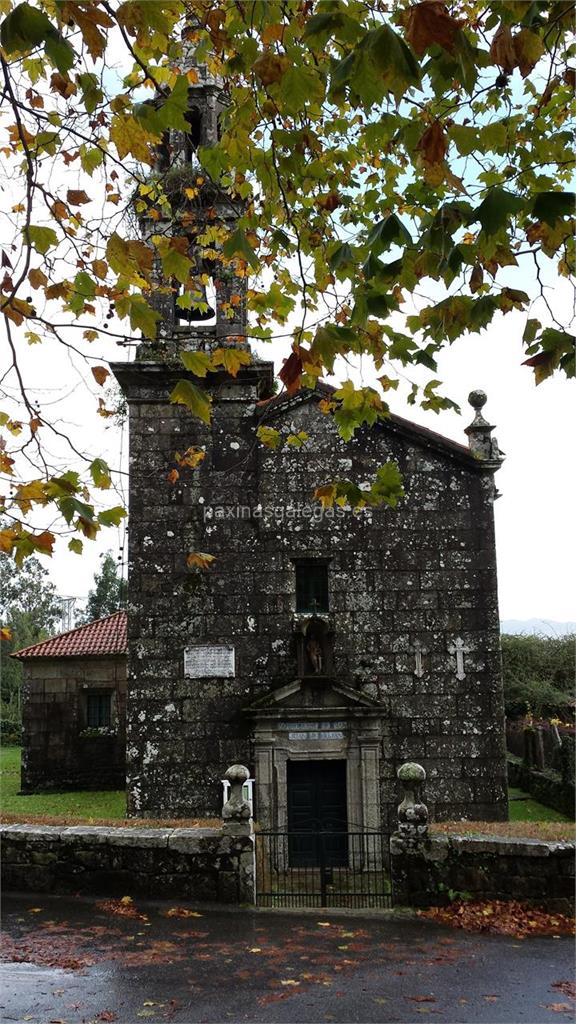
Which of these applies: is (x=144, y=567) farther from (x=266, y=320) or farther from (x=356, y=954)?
(x=356, y=954)

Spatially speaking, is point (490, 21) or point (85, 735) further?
point (85, 735)

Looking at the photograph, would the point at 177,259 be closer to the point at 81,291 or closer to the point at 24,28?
the point at 81,291

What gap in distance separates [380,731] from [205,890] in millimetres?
4490

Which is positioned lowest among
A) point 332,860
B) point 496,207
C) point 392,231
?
point 332,860

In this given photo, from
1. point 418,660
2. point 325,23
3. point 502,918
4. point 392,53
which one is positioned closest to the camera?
point 392,53

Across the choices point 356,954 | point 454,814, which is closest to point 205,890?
point 356,954

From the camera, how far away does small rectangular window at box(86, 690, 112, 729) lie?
64.7 feet

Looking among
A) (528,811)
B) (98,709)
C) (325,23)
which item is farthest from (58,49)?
(98,709)

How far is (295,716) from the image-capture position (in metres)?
11.8

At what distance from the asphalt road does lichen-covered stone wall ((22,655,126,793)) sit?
11.8 meters

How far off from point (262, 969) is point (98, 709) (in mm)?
14609

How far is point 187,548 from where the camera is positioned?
12.3 m

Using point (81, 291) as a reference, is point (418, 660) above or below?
below

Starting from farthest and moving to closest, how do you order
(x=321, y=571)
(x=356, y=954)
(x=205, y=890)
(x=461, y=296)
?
1. (x=321, y=571)
2. (x=205, y=890)
3. (x=356, y=954)
4. (x=461, y=296)
